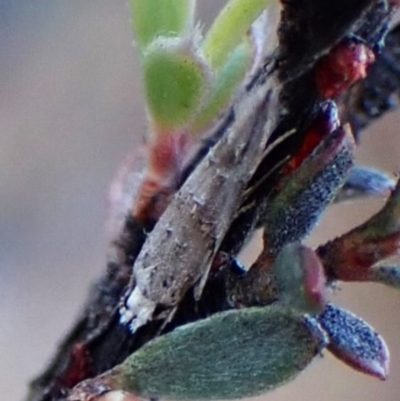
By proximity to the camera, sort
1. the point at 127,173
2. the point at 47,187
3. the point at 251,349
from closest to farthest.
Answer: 1. the point at 251,349
2. the point at 127,173
3. the point at 47,187

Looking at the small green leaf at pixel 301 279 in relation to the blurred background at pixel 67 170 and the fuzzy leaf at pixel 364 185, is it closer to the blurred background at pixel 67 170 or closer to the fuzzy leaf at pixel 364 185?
the fuzzy leaf at pixel 364 185

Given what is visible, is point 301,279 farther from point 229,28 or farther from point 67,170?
point 67,170

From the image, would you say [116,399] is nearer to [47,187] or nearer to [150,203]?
[150,203]

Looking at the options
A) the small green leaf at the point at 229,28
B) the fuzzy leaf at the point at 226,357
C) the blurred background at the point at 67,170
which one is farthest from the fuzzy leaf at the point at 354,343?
the blurred background at the point at 67,170

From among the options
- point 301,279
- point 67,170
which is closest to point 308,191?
point 301,279

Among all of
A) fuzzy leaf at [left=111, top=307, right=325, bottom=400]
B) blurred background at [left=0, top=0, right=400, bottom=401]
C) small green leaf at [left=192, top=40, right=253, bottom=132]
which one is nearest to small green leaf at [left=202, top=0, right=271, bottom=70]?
small green leaf at [left=192, top=40, right=253, bottom=132]

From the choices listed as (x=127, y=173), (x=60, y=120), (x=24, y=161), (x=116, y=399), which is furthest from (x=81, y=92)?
(x=116, y=399)

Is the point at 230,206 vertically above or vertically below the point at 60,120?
below
